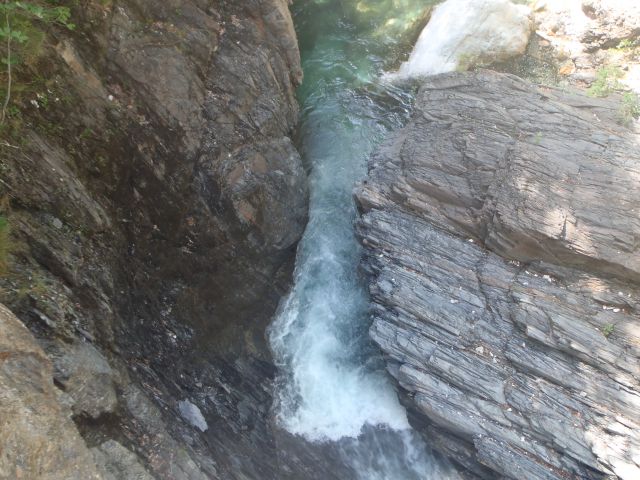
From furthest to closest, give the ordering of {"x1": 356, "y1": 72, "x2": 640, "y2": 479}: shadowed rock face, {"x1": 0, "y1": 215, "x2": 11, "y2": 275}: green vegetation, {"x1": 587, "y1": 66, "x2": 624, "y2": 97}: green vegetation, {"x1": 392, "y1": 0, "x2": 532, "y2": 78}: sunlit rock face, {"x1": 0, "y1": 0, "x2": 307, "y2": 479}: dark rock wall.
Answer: {"x1": 392, "y1": 0, "x2": 532, "y2": 78}: sunlit rock face, {"x1": 587, "y1": 66, "x2": 624, "y2": 97}: green vegetation, {"x1": 356, "y1": 72, "x2": 640, "y2": 479}: shadowed rock face, {"x1": 0, "y1": 0, "x2": 307, "y2": 479}: dark rock wall, {"x1": 0, "y1": 215, "x2": 11, "y2": 275}: green vegetation

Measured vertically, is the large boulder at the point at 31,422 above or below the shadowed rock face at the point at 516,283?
A: below

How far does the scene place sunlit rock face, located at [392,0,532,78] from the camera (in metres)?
12.9

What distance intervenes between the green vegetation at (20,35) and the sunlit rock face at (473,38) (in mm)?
9654

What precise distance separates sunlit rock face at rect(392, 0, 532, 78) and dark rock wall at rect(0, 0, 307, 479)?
4.82m

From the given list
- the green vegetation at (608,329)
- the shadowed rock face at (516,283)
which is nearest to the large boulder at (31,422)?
the shadowed rock face at (516,283)

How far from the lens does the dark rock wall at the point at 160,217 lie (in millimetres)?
6441

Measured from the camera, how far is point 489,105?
10492mm

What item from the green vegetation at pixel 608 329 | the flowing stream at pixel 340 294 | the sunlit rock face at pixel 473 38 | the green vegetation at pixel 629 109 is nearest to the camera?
the green vegetation at pixel 608 329

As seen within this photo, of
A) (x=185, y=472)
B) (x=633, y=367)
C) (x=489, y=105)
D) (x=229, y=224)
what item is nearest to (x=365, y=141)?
(x=489, y=105)

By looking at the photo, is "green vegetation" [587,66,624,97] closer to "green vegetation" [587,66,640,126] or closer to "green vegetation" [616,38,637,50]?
"green vegetation" [587,66,640,126]

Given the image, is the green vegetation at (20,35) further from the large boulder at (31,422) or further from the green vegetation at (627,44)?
the green vegetation at (627,44)

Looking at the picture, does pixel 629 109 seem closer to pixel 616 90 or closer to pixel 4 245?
pixel 616 90

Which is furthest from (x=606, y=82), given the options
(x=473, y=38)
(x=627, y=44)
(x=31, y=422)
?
(x=31, y=422)

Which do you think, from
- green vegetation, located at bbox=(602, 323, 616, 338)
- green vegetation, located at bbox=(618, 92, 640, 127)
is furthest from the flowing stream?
green vegetation, located at bbox=(618, 92, 640, 127)
